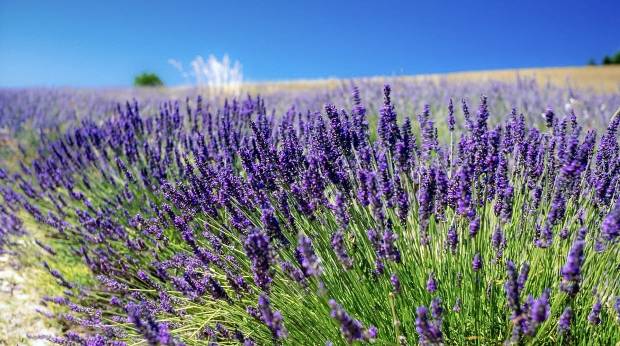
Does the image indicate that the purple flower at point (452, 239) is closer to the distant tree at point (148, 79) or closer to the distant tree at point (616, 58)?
the distant tree at point (148, 79)

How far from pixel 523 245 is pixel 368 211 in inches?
23.8

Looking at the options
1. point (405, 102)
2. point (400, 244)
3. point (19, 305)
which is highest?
point (405, 102)

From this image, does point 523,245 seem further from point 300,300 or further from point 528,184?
point 300,300

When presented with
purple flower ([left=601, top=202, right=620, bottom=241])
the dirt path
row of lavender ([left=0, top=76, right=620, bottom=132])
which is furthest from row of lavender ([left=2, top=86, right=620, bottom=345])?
row of lavender ([left=0, top=76, right=620, bottom=132])

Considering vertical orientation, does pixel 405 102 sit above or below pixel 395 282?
above

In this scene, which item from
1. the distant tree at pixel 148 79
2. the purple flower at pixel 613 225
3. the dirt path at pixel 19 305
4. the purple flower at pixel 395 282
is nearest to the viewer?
the purple flower at pixel 613 225

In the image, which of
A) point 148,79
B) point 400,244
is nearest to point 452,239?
point 400,244

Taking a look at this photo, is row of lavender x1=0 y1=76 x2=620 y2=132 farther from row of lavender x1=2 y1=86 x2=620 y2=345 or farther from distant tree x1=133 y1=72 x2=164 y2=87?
distant tree x1=133 y1=72 x2=164 y2=87

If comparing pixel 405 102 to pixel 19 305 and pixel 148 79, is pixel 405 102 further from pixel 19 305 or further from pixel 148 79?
pixel 148 79

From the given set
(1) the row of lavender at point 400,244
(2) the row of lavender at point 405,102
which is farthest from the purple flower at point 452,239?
(2) the row of lavender at point 405,102

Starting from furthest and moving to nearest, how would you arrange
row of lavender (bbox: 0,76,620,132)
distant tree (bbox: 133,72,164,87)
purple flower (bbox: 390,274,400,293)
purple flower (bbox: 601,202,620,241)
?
distant tree (bbox: 133,72,164,87) < row of lavender (bbox: 0,76,620,132) < purple flower (bbox: 390,274,400,293) < purple flower (bbox: 601,202,620,241)

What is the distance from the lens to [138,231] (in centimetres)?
295

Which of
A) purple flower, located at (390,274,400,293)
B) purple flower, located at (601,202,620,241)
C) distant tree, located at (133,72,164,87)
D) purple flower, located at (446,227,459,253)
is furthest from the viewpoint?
distant tree, located at (133,72,164,87)

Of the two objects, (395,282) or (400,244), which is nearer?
(395,282)
